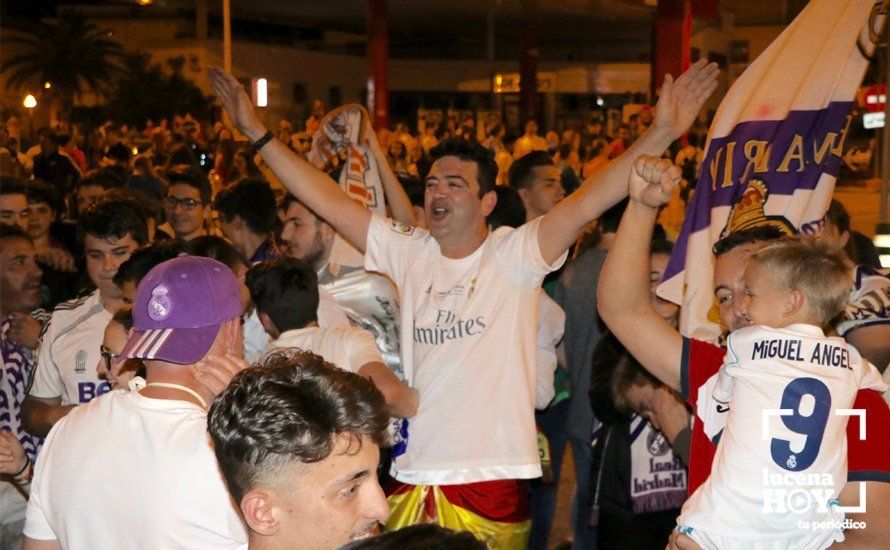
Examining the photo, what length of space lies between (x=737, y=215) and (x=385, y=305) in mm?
1862

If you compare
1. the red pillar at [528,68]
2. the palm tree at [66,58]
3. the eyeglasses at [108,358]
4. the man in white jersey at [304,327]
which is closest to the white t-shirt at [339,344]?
the man in white jersey at [304,327]

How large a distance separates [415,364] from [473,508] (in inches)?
24.7

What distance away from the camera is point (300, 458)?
199 cm

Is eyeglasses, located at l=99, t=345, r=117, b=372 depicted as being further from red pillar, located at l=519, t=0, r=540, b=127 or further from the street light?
red pillar, located at l=519, t=0, r=540, b=127

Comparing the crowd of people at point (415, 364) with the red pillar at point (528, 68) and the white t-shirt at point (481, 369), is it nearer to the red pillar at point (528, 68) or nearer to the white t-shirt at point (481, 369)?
the white t-shirt at point (481, 369)

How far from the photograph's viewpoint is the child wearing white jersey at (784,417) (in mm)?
2715

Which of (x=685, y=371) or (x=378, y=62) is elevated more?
(x=378, y=62)

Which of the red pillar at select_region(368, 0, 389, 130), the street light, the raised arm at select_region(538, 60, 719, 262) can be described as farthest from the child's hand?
the red pillar at select_region(368, 0, 389, 130)

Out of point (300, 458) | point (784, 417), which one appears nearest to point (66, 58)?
point (784, 417)

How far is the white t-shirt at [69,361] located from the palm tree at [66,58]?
35077 millimetres

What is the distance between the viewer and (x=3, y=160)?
1030 centimetres

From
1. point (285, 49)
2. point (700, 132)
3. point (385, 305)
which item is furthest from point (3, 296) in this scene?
point (285, 49)

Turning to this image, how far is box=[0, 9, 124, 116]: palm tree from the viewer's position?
1483 inches

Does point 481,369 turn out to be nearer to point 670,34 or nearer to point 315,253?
point 315,253
